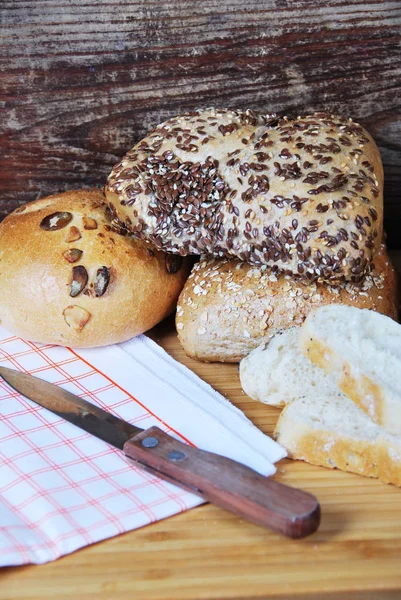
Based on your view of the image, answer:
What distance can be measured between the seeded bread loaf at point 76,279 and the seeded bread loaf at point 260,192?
0.09 metres

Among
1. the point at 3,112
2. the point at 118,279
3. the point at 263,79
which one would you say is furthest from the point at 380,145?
the point at 3,112

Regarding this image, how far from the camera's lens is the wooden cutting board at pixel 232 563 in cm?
103

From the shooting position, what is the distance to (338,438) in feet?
4.12

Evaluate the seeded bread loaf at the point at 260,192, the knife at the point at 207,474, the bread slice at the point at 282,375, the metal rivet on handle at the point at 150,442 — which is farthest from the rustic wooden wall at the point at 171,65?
the metal rivet on handle at the point at 150,442

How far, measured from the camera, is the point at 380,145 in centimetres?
207

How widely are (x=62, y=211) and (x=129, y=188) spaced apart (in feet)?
0.69

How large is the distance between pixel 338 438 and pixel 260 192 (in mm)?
538

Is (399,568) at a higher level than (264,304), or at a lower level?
lower

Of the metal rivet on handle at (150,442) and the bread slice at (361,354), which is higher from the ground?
the bread slice at (361,354)

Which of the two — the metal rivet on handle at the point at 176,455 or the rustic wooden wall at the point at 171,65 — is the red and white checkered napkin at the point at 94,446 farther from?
the rustic wooden wall at the point at 171,65

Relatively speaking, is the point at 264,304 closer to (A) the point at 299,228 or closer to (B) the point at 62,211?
(A) the point at 299,228

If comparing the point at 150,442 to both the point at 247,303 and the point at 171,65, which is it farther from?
the point at 171,65

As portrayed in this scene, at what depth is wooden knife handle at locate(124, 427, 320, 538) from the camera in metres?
1.06

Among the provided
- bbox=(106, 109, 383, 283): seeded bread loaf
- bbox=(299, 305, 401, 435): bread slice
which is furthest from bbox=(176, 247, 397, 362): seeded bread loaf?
bbox=(299, 305, 401, 435): bread slice
